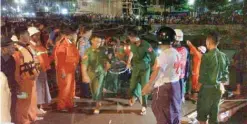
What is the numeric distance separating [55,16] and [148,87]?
8309 millimetres

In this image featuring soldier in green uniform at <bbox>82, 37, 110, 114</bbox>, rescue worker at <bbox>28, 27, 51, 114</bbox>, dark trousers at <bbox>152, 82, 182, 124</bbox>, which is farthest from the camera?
soldier in green uniform at <bbox>82, 37, 110, 114</bbox>

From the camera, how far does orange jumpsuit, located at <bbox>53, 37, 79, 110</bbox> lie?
220 inches

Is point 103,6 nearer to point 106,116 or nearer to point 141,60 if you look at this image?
point 141,60

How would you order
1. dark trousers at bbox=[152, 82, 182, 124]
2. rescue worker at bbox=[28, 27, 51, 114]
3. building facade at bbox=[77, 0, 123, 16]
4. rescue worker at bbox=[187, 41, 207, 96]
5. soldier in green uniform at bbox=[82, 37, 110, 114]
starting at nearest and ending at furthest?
dark trousers at bbox=[152, 82, 182, 124] → rescue worker at bbox=[28, 27, 51, 114] → soldier in green uniform at bbox=[82, 37, 110, 114] → rescue worker at bbox=[187, 41, 207, 96] → building facade at bbox=[77, 0, 123, 16]

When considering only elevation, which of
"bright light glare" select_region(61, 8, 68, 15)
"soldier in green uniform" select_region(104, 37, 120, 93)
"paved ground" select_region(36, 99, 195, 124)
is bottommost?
"paved ground" select_region(36, 99, 195, 124)

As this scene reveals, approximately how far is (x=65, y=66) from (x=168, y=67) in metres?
2.15

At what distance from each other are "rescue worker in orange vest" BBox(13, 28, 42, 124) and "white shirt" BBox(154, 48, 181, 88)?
186cm

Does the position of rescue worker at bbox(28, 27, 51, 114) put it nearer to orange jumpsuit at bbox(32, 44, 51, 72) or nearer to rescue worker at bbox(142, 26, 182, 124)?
orange jumpsuit at bbox(32, 44, 51, 72)

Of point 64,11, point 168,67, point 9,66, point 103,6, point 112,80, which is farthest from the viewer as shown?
point 64,11

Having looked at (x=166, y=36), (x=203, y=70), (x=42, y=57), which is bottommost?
(x=203, y=70)

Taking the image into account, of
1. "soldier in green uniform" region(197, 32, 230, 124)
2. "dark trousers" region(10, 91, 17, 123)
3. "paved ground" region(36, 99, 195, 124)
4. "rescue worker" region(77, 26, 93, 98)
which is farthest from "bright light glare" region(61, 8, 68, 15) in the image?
"soldier in green uniform" region(197, 32, 230, 124)

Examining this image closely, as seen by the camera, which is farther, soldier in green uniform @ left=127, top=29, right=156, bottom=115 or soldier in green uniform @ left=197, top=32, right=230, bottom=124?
soldier in green uniform @ left=127, top=29, right=156, bottom=115

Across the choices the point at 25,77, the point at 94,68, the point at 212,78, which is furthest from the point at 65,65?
the point at 212,78

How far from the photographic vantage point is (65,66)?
567 centimetres
